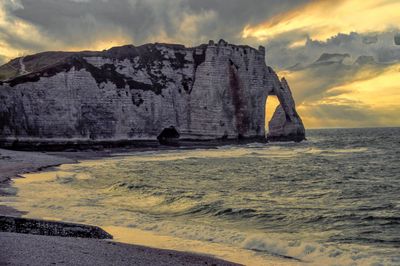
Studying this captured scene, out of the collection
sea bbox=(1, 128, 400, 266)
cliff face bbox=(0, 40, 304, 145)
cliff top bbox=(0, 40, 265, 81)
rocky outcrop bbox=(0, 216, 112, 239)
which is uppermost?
cliff top bbox=(0, 40, 265, 81)

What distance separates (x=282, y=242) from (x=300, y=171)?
23.9 metres

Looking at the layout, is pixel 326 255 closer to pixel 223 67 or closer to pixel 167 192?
pixel 167 192

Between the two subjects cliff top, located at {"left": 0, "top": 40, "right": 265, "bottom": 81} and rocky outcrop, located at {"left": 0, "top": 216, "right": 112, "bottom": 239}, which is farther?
cliff top, located at {"left": 0, "top": 40, "right": 265, "bottom": 81}

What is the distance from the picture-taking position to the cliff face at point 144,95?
2633 inches

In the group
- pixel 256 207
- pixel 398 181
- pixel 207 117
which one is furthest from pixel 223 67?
pixel 256 207

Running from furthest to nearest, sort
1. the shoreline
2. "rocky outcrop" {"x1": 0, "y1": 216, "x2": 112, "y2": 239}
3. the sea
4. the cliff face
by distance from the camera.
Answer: the cliff face, the sea, "rocky outcrop" {"x1": 0, "y1": 216, "x2": 112, "y2": 239}, the shoreline

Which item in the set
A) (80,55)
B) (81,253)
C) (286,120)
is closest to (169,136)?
(80,55)

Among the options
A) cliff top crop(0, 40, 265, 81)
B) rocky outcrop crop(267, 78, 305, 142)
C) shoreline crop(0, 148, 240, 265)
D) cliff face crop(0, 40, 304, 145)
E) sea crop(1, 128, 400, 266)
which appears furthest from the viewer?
rocky outcrop crop(267, 78, 305, 142)

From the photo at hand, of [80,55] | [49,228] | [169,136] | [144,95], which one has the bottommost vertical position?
[49,228]

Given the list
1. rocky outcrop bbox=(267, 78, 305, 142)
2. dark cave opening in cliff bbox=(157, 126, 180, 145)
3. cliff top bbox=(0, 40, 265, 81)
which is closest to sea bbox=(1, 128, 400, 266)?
dark cave opening in cliff bbox=(157, 126, 180, 145)

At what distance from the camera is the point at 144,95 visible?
79750mm

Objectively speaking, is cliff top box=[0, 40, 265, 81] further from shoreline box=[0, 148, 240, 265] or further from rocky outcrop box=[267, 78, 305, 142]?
shoreline box=[0, 148, 240, 265]

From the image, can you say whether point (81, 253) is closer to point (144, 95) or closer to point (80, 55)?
point (144, 95)

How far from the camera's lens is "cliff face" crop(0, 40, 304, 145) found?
219 feet
